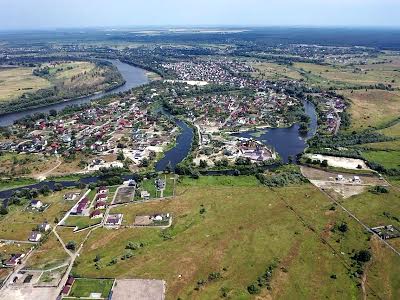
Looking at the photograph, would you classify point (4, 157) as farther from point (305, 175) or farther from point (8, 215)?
point (305, 175)

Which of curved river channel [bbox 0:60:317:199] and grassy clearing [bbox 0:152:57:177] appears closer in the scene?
curved river channel [bbox 0:60:317:199]

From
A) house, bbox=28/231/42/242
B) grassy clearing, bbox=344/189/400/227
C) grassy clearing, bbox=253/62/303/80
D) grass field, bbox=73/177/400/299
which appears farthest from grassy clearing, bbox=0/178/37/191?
grassy clearing, bbox=253/62/303/80

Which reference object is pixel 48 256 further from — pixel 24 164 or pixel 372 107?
pixel 372 107

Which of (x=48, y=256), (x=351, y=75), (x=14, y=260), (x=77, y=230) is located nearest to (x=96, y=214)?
(x=77, y=230)

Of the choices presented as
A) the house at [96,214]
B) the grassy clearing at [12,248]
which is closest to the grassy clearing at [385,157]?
the house at [96,214]

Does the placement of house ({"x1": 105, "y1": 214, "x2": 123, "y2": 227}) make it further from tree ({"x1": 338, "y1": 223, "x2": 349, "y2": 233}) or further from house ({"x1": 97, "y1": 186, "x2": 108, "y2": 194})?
tree ({"x1": 338, "y1": 223, "x2": 349, "y2": 233})

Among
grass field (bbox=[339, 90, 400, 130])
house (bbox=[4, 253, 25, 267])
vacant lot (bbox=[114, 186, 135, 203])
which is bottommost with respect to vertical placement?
grass field (bbox=[339, 90, 400, 130])

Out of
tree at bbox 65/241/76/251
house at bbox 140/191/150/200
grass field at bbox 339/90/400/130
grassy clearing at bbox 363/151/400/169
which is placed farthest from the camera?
grass field at bbox 339/90/400/130
